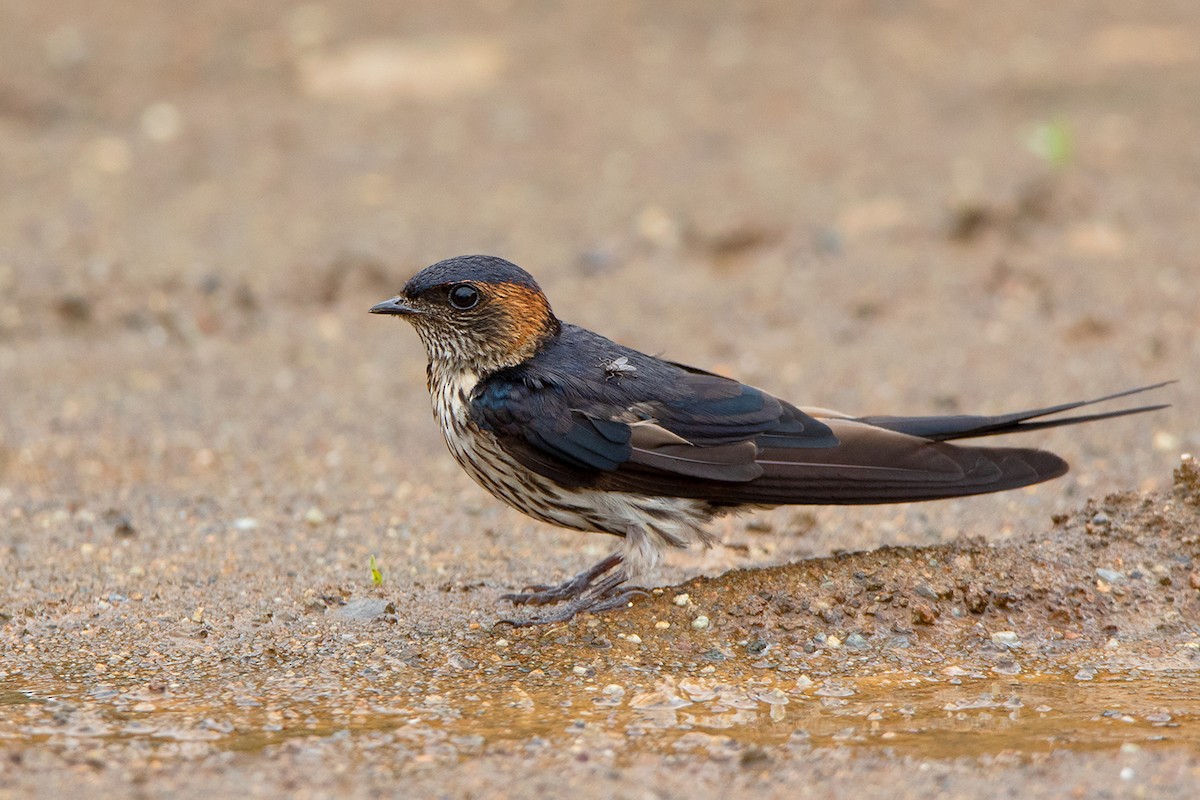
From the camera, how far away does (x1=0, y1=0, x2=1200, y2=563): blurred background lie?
6.71m

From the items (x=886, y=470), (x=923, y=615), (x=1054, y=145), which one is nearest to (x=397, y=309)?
(x=886, y=470)

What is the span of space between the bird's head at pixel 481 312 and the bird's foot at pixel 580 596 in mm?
693

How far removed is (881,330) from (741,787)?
452 cm

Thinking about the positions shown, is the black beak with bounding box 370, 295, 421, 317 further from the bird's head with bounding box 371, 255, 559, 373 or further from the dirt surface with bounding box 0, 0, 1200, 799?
the dirt surface with bounding box 0, 0, 1200, 799

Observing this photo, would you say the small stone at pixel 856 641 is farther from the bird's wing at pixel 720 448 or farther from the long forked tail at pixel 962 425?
the long forked tail at pixel 962 425

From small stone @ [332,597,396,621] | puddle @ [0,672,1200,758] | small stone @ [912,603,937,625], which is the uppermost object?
small stone @ [912,603,937,625]

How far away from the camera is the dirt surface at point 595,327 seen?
3881 millimetres

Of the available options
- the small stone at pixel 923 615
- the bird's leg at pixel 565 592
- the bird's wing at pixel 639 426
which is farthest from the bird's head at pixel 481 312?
the small stone at pixel 923 615

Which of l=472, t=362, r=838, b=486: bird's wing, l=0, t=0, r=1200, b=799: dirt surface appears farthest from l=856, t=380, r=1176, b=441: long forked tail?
l=0, t=0, r=1200, b=799: dirt surface

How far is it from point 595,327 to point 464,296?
308 cm

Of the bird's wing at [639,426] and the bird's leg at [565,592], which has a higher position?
the bird's wing at [639,426]

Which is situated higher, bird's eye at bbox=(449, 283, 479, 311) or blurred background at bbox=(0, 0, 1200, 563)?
blurred background at bbox=(0, 0, 1200, 563)

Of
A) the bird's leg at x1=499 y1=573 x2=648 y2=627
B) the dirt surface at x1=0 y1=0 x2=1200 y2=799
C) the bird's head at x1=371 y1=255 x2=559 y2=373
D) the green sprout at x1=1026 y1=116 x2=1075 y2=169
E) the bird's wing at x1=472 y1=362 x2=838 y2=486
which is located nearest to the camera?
the dirt surface at x1=0 y1=0 x2=1200 y2=799

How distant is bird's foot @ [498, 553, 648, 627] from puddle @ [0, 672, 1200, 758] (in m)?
0.41
